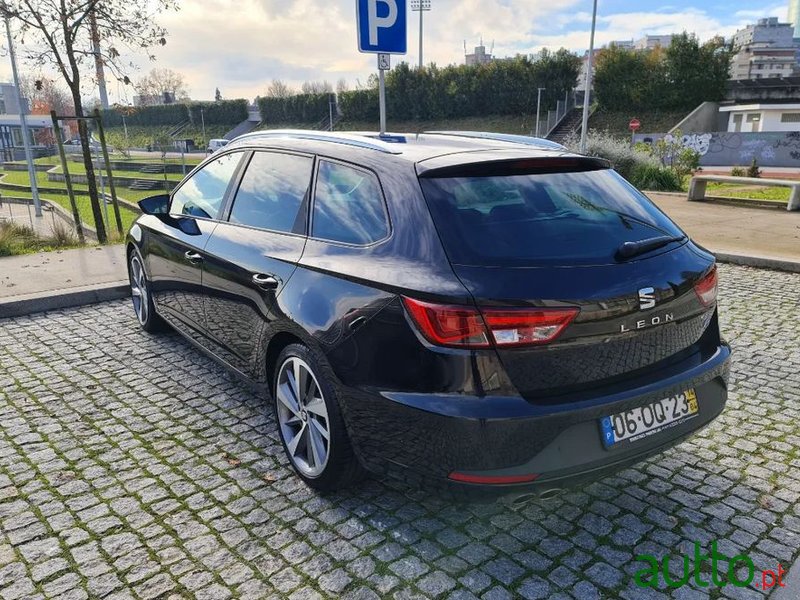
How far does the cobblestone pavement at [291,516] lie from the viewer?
2.51 m

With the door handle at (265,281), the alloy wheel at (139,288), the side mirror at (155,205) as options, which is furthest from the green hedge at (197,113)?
the door handle at (265,281)

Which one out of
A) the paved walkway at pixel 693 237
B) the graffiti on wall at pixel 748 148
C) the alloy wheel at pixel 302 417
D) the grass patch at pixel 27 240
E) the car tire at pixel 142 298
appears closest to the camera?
the alloy wheel at pixel 302 417

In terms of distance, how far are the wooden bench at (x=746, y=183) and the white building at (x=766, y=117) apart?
37408mm

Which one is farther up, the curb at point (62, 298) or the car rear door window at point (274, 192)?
the car rear door window at point (274, 192)

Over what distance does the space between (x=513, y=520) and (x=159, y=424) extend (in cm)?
Result: 227

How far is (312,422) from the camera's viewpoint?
3.07m

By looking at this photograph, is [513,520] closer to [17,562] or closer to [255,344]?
[255,344]

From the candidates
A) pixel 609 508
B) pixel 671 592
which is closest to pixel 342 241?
pixel 609 508

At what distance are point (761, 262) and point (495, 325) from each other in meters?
7.25

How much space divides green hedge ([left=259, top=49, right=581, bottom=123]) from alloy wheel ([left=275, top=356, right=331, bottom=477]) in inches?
2258

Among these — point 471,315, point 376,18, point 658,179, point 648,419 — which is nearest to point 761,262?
point 376,18

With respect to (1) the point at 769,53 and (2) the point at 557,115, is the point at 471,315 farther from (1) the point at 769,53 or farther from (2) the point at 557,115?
(1) the point at 769,53

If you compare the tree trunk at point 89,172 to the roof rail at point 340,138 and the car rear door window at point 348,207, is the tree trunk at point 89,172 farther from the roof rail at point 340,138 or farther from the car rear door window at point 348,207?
the car rear door window at point 348,207

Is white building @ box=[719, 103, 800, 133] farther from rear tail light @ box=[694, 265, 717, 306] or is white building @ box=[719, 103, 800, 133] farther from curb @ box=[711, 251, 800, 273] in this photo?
rear tail light @ box=[694, 265, 717, 306]
